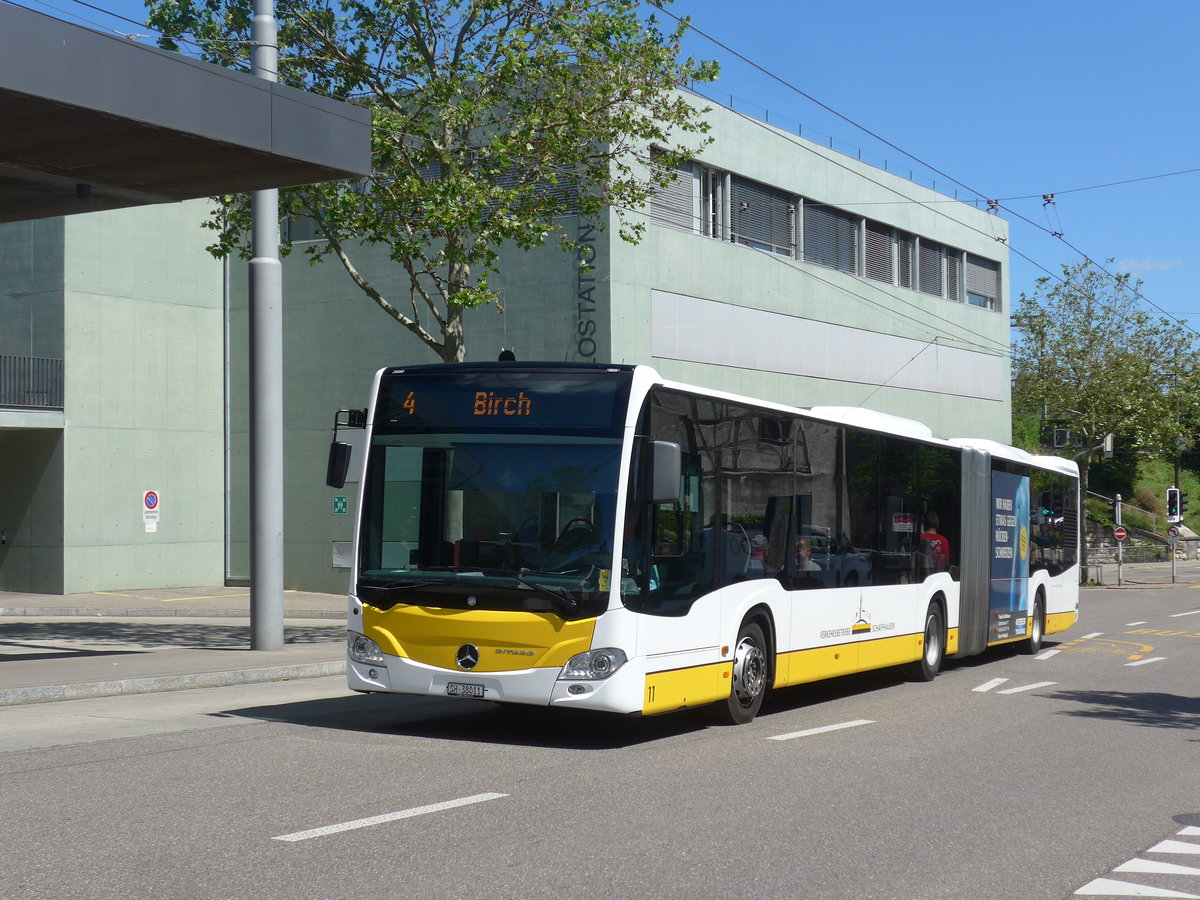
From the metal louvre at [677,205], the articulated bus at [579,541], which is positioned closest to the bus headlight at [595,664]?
the articulated bus at [579,541]

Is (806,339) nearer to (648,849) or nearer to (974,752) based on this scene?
(974,752)

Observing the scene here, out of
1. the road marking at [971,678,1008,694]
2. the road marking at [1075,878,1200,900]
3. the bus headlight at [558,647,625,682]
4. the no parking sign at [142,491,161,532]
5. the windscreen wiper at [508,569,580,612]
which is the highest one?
the no parking sign at [142,491,161,532]

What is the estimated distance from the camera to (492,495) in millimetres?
10305

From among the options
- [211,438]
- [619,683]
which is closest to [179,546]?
[211,438]

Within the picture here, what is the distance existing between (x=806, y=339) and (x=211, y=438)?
14.7 meters

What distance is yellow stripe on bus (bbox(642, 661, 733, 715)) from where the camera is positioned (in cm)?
1023

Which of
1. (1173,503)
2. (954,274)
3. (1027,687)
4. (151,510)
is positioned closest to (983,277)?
(954,274)

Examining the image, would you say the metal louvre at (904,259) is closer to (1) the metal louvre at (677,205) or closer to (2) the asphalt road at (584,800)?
(1) the metal louvre at (677,205)

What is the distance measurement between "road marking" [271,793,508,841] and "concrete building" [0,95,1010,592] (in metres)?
20.9

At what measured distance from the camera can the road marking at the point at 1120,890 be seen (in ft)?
20.5

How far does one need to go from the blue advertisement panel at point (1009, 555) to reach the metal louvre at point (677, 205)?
1256cm

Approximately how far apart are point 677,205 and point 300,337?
363 inches

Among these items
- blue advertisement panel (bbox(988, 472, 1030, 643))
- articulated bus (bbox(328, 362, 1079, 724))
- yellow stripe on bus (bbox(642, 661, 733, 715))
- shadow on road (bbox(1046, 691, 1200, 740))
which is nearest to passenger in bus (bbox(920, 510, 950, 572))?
blue advertisement panel (bbox(988, 472, 1030, 643))

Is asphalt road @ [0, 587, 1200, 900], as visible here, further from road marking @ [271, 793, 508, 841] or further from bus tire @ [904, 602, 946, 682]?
bus tire @ [904, 602, 946, 682]
